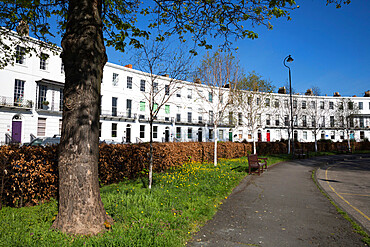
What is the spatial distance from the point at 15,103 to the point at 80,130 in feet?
81.3

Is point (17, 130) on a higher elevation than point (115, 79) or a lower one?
lower

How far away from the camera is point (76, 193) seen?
150 inches

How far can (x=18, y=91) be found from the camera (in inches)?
915

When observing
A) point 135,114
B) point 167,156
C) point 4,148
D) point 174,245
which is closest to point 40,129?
point 135,114

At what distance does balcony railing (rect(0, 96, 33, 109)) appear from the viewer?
21.6 m

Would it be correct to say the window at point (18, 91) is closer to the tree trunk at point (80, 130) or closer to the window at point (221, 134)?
the tree trunk at point (80, 130)

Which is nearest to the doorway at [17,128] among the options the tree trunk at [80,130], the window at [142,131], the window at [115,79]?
the window at [115,79]

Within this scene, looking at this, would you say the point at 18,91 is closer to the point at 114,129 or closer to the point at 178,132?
the point at 114,129

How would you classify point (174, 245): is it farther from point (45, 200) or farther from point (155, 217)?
point (45, 200)

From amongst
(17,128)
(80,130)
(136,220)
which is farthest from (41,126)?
(136,220)

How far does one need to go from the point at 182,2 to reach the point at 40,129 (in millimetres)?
25129

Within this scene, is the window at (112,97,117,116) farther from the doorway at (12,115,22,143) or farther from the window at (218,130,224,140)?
the window at (218,130,224,140)

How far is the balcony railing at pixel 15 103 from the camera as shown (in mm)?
21628

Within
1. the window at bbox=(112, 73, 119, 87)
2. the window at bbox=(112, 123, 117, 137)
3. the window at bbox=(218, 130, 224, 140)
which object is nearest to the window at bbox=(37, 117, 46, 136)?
the window at bbox=(112, 123, 117, 137)
